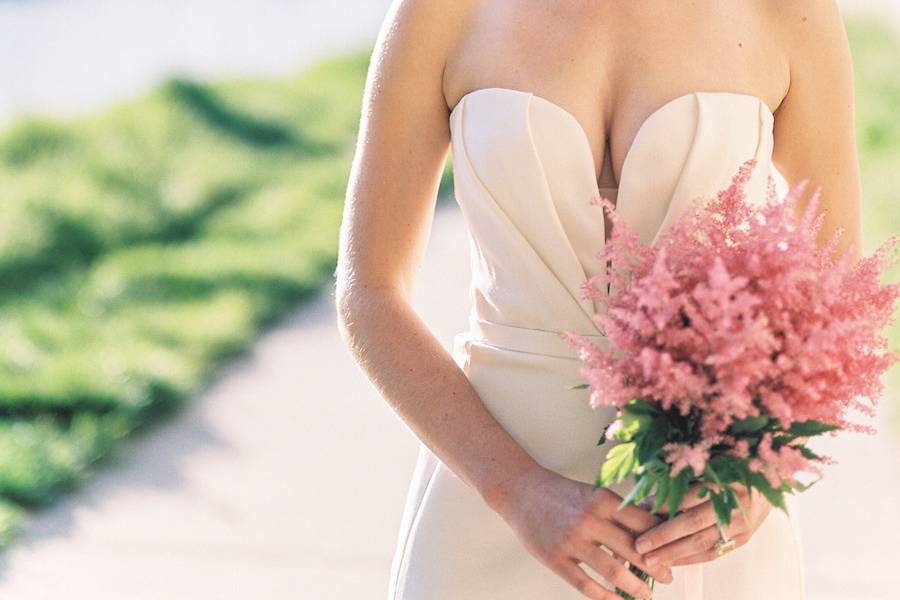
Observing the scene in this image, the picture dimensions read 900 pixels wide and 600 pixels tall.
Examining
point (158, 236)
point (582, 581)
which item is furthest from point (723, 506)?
point (158, 236)

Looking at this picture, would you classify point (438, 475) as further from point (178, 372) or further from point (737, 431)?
point (178, 372)

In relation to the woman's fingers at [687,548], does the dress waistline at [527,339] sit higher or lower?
higher

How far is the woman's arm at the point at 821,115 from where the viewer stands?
219 centimetres

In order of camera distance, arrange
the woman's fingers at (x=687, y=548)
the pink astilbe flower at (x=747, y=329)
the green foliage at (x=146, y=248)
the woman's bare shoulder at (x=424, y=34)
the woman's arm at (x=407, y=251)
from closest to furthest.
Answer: the pink astilbe flower at (x=747, y=329) < the woman's fingers at (x=687, y=548) < the woman's arm at (x=407, y=251) < the woman's bare shoulder at (x=424, y=34) < the green foliage at (x=146, y=248)

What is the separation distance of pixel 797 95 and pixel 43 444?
13.5 feet

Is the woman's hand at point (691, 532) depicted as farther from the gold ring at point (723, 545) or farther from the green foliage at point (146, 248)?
the green foliage at point (146, 248)

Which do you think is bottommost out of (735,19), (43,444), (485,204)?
(485,204)

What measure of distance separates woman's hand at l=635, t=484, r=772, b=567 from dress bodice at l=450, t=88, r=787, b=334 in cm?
41

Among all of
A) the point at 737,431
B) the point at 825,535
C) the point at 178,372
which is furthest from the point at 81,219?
the point at 737,431

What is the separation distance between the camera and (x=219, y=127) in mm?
10648

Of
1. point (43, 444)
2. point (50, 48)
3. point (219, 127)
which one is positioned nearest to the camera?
point (43, 444)

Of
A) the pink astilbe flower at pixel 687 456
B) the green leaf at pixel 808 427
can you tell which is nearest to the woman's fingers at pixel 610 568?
the pink astilbe flower at pixel 687 456

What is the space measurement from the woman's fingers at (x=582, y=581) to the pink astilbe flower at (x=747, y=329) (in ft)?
0.99

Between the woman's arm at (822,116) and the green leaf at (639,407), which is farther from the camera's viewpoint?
the woman's arm at (822,116)
